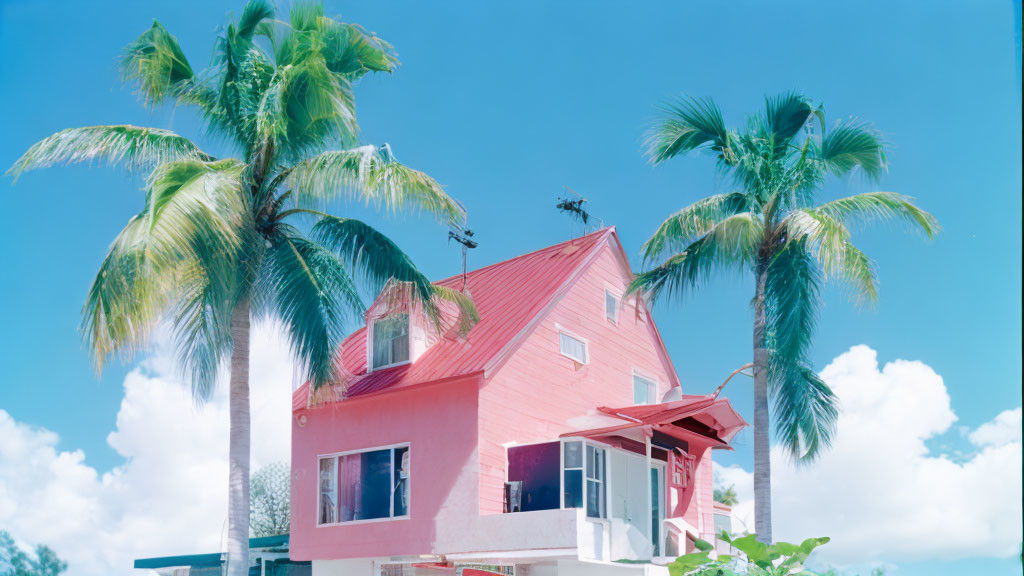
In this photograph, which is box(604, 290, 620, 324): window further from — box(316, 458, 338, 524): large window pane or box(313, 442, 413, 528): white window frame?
box(316, 458, 338, 524): large window pane

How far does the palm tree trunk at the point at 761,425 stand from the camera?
17000 mm

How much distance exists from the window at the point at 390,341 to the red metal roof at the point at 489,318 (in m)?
0.30

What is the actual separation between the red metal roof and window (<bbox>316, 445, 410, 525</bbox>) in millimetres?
1340

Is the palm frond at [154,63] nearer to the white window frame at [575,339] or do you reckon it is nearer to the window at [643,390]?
the white window frame at [575,339]

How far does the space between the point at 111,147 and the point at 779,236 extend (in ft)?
38.2

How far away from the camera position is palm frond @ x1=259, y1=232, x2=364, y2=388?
16.0 metres

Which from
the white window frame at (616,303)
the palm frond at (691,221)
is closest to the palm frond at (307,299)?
the palm frond at (691,221)

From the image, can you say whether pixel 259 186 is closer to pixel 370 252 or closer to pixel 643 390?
pixel 370 252

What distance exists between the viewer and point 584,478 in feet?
57.2

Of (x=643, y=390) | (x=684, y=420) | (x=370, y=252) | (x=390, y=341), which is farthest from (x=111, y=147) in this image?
(x=643, y=390)

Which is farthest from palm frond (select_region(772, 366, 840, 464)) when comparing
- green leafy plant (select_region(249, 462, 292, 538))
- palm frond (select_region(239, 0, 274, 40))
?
green leafy plant (select_region(249, 462, 292, 538))

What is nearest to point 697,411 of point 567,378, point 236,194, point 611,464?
point 611,464

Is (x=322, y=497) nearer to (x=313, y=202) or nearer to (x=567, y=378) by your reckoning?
(x=567, y=378)

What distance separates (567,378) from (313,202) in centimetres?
728
